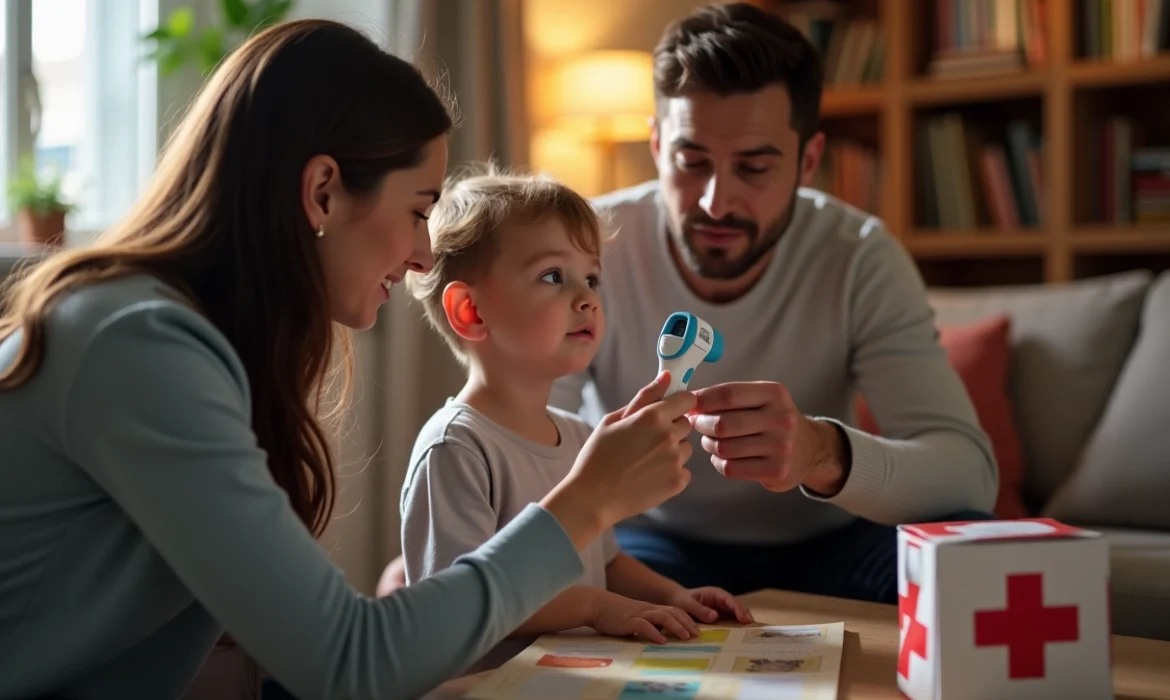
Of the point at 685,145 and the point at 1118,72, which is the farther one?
the point at 1118,72

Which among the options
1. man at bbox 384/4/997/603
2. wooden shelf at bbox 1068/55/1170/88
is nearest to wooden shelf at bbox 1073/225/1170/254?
wooden shelf at bbox 1068/55/1170/88

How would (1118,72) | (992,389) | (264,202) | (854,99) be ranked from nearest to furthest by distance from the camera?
(264,202)
(992,389)
(1118,72)
(854,99)

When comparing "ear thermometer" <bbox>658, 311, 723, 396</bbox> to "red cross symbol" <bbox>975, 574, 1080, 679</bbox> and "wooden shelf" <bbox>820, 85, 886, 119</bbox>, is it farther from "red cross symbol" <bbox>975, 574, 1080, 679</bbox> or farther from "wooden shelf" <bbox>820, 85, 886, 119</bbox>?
"wooden shelf" <bbox>820, 85, 886, 119</bbox>

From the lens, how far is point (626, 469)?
3.40ft

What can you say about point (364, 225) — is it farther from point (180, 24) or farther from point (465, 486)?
point (180, 24)

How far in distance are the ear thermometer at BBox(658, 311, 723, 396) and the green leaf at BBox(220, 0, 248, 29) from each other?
1651 millimetres

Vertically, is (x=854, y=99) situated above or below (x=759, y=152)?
above

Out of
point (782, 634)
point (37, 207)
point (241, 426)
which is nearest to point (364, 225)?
point (241, 426)

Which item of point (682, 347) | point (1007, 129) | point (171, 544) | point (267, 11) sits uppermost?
point (267, 11)

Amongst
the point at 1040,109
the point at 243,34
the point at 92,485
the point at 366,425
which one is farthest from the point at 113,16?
the point at 1040,109

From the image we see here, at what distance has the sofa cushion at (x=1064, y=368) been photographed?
2.37 metres

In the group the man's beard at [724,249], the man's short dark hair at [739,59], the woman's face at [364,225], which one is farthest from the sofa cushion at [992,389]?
the woman's face at [364,225]

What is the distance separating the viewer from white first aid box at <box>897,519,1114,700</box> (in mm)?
902

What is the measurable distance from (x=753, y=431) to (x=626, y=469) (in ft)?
0.90
